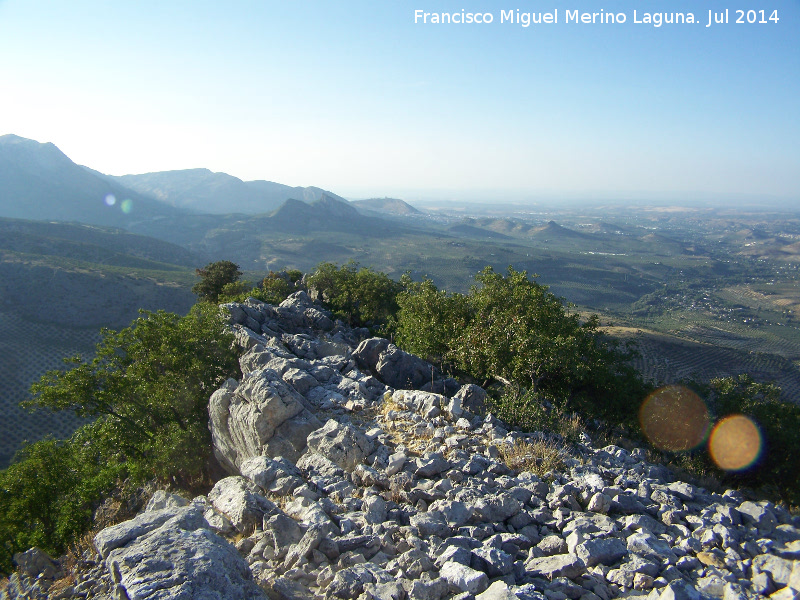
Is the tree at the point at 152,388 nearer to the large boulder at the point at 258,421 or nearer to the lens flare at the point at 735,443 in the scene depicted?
the large boulder at the point at 258,421

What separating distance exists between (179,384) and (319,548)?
35.4 feet

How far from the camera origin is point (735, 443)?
65.5ft

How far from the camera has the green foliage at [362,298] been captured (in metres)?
34.9

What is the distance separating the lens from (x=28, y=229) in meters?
128

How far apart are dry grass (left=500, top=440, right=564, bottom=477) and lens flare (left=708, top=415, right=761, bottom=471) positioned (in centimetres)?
1307

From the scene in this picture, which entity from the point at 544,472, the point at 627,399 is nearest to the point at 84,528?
the point at 544,472

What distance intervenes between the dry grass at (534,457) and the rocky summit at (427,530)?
0.17 metres

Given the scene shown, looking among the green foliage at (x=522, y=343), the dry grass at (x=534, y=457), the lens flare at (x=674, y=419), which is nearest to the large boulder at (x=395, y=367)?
the green foliage at (x=522, y=343)

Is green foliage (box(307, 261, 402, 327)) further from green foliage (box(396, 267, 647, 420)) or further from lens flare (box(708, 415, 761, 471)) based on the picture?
lens flare (box(708, 415, 761, 471))

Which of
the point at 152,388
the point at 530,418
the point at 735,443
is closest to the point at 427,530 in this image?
the point at 530,418

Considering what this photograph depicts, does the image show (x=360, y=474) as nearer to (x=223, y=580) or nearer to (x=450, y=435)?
(x=450, y=435)

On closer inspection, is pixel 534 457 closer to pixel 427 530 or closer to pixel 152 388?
pixel 427 530

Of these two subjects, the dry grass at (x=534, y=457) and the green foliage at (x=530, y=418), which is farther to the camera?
the green foliage at (x=530, y=418)

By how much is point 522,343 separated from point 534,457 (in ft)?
22.1
